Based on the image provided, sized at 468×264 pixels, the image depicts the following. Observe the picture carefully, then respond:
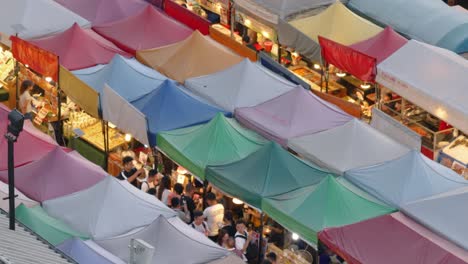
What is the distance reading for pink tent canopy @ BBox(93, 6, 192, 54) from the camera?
2148cm

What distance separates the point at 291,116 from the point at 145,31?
13.7ft

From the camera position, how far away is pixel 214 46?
68.3ft

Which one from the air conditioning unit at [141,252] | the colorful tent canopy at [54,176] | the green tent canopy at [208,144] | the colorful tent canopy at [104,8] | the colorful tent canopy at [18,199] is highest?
the air conditioning unit at [141,252]

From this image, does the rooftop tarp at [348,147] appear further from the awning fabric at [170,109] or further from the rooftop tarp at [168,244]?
the rooftop tarp at [168,244]

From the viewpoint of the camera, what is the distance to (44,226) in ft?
51.3

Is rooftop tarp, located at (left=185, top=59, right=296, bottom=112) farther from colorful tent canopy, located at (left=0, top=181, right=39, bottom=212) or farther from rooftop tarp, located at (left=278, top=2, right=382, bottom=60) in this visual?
colorful tent canopy, located at (left=0, top=181, right=39, bottom=212)

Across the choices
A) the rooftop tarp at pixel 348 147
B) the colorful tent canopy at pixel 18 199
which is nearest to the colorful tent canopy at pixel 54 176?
the colorful tent canopy at pixel 18 199

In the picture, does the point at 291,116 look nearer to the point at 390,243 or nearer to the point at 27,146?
the point at 390,243

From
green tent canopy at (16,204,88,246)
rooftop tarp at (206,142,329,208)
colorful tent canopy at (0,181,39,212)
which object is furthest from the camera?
rooftop tarp at (206,142,329,208)

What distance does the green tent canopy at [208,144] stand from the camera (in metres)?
18.0

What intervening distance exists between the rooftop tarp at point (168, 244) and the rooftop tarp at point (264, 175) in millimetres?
1534

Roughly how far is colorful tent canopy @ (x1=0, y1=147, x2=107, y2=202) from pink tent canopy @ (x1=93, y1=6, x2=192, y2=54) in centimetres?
445

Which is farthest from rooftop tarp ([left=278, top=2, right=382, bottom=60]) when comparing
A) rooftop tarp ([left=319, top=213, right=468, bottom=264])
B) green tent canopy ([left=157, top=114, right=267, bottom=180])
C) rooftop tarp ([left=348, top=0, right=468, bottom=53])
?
rooftop tarp ([left=319, top=213, right=468, bottom=264])

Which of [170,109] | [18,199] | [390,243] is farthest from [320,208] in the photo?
[18,199]
